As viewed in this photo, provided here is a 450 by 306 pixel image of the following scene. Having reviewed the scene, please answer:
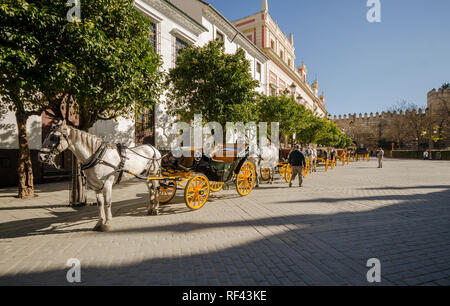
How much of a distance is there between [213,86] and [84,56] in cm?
675

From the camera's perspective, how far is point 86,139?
4531mm

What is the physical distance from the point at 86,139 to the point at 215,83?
7.59 meters

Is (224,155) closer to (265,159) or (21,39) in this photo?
(265,159)

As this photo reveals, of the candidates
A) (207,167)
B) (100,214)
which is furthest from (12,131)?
(207,167)

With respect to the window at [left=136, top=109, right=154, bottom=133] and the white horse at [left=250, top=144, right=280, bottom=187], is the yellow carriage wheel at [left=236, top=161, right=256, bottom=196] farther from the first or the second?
the window at [left=136, top=109, right=154, bottom=133]

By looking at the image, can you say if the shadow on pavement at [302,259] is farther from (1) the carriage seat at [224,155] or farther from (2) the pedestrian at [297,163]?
(2) the pedestrian at [297,163]

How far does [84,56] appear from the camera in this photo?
16.2ft

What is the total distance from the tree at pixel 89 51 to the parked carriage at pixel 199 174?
2188mm

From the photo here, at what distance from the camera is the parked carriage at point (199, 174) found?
5.83m

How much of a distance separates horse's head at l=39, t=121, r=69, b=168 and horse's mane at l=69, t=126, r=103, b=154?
15 centimetres

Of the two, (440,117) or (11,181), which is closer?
(11,181)

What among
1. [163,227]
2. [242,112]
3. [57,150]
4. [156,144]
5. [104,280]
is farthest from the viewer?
[156,144]

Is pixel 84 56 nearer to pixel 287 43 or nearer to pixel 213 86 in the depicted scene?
pixel 213 86
